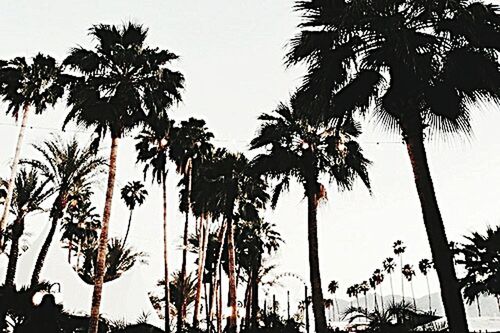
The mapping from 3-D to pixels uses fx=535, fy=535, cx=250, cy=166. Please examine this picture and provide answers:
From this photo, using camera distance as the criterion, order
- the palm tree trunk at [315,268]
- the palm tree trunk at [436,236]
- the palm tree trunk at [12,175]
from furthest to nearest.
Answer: the palm tree trunk at [12,175] < the palm tree trunk at [315,268] < the palm tree trunk at [436,236]

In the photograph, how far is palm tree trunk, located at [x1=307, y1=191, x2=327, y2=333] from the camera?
17.5 metres

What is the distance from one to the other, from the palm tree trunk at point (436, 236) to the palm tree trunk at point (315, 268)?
7375 millimetres

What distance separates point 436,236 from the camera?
408 inches

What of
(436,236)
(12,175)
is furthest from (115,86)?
(436,236)

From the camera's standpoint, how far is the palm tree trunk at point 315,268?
57.3ft

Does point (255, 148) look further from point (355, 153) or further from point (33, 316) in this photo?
point (33, 316)

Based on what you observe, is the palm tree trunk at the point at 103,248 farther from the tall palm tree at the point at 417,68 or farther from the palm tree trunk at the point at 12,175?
the tall palm tree at the point at 417,68

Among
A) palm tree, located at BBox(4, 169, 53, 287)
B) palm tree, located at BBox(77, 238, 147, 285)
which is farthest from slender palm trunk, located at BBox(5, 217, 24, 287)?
palm tree, located at BBox(77, 238, 147, 285)

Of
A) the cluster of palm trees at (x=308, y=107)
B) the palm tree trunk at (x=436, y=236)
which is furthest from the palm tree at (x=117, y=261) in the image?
the palm tree trunk at (x=436, y=236)

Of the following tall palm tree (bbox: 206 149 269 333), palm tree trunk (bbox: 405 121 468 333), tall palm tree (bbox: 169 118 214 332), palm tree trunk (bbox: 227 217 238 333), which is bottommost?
palm tree trunk (bbox: 405 121 468 333)

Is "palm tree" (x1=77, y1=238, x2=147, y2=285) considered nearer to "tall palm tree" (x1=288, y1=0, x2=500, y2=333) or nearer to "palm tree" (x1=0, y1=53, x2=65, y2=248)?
"palm tree" (x1=0, y1=53, x2=65, y2=248)

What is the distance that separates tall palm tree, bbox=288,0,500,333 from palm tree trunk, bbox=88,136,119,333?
10942 millimetres

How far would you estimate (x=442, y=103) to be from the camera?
1101 centimetres

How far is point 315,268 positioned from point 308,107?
330 inches
